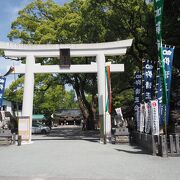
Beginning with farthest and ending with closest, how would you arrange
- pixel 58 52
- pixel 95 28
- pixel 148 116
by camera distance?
pixel 95 28, pixel 58 52, pixel 148 116

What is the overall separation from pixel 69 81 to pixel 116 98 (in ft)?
25.7

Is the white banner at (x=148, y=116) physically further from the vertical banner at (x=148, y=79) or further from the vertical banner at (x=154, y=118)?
the vertical banner at (x=148, y=79)

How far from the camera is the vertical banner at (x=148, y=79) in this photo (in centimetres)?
2092

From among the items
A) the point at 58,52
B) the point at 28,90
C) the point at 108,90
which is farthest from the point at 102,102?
the point at 28,90

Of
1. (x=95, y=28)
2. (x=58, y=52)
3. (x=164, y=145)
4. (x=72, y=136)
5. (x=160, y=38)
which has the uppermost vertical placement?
(x=95, y=28)

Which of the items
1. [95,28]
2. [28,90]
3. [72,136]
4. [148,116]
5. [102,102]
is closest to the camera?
[148,116]

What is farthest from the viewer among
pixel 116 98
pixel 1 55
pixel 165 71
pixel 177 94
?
pixel 116 98

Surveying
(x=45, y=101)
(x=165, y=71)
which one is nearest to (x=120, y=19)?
(x=165, y=71)

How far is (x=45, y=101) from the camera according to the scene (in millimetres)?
64562

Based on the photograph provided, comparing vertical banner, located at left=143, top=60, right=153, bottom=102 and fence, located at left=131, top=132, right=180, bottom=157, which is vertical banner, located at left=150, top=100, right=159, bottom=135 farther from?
vertical banner, located at left=143, top=60, right=153, bottom=102

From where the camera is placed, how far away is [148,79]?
21.1 meters

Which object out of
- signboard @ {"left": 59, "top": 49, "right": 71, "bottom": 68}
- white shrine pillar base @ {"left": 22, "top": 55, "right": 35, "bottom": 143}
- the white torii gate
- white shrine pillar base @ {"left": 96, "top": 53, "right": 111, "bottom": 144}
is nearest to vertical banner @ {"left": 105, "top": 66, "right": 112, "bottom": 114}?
white shrine pillar base @ {"left": 96, "top": 53, "right": 111, "bottom": 144}

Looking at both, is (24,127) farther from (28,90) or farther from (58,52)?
(58,52)

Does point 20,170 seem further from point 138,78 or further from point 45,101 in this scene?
point 45,101
